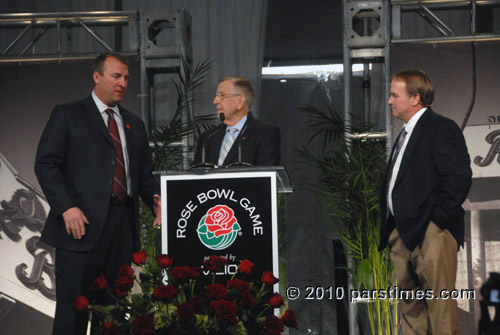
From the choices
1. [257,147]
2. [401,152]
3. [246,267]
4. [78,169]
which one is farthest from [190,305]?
[401,152]

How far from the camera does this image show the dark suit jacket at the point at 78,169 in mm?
3438

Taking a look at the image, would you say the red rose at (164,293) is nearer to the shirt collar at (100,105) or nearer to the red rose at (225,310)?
the red rose at (225,310)

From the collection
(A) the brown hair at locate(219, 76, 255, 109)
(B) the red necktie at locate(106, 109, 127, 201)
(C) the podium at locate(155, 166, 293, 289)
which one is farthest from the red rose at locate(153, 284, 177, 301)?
(A) the brown hair at locate(219, 76, 255, 109)

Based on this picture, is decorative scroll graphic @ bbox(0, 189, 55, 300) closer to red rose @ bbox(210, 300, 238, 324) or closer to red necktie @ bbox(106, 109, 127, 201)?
red necktie @ bbox(106, 109, 127, 201)

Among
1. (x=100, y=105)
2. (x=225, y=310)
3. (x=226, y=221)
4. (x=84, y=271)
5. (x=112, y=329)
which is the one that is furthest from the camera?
(x=100, y=105)

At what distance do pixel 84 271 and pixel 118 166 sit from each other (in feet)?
1.70

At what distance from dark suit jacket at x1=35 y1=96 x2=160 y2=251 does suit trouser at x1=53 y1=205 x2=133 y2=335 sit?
48mm

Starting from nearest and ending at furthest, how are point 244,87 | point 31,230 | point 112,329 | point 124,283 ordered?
point 112,329
point 124,283
point 244,87
point 31,230

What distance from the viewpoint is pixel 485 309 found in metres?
5.29

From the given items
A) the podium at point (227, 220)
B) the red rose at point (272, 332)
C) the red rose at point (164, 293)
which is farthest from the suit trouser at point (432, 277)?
the red rose at point (164, 293)

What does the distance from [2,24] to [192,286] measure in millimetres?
3775

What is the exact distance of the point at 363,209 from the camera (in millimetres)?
5398

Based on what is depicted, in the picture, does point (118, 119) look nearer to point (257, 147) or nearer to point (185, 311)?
point (257, 147)

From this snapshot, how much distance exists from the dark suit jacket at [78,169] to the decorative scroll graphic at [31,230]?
2.33 meters
